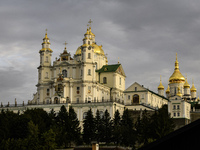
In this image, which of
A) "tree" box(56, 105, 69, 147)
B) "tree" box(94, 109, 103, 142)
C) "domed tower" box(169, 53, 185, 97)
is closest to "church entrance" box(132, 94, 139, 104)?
"tree" box(94, 109, 103, 142)

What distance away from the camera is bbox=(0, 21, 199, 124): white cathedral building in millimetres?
103438

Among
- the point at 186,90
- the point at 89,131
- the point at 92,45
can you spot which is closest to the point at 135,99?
the point at 92,45

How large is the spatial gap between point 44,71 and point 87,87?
1525cm

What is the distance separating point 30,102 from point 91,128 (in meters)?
38.3

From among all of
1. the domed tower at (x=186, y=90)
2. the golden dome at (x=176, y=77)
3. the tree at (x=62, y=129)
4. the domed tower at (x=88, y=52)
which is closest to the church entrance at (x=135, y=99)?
the domed tower at (x=88, y=52)

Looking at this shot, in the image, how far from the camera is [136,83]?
118m

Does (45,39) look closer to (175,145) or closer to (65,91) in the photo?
(65,91)

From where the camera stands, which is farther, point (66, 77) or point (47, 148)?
point (66, 77)

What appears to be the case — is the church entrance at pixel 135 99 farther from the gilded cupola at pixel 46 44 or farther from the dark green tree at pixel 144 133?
the dark green tree at pixel 144 133

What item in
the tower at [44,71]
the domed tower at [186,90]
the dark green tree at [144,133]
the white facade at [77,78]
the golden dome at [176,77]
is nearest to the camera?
the dark green tree at [144,133]

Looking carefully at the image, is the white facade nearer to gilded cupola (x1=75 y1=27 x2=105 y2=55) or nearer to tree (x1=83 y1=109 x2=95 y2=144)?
gilded cupola (x1=75 y1=27 x2=105 y2=55)

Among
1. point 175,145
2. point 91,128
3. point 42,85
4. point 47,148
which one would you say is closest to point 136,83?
point 42,85

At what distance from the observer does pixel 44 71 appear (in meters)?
114

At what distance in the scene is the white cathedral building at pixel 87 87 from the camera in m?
103
